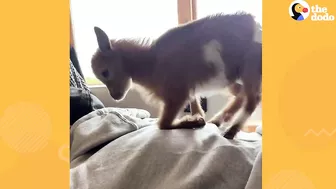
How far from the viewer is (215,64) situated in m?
0.80

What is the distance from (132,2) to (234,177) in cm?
84

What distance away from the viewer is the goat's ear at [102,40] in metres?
0.80

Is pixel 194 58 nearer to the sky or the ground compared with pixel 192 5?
nearer to the ground

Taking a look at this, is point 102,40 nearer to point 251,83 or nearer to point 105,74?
point 105,74

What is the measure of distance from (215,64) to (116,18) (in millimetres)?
502

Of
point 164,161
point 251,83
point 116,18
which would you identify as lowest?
point 164,161

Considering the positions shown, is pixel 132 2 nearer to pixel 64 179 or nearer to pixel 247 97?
pixel 247 97
